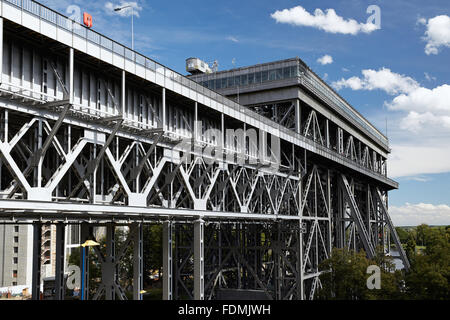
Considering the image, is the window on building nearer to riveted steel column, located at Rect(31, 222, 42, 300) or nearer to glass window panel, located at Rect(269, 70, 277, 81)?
glass window panel, located at Rect(269, 70, 277, 81)

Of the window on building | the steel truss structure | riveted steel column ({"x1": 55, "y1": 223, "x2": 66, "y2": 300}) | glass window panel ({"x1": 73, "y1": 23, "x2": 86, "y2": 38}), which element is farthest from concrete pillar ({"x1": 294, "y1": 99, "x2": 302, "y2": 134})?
glass window panel ({"x1": 73, "y1": 23, "x2": 86, "y2": 38})

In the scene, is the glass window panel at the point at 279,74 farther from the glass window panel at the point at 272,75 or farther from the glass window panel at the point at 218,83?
the glass window panel at the point at 218,83

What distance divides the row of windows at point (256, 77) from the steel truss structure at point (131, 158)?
3.19 meters

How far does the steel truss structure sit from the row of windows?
3.19 metres

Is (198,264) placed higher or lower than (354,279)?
higher

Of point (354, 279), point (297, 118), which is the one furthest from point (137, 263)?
point (297, 118)

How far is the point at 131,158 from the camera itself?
28.6 meters

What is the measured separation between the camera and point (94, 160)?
22031 millimetres

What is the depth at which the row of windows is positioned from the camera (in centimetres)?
5125

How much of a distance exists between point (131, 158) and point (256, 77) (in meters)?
28.2

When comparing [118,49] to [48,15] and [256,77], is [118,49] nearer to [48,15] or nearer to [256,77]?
[48,15]

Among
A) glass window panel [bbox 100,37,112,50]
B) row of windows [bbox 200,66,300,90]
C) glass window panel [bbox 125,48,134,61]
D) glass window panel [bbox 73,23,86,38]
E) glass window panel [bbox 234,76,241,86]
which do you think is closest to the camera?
glass window panel [bbox 73,23,86,38]

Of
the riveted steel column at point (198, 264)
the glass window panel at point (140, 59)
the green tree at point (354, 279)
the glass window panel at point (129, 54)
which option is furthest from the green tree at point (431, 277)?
the glass window panel at point (129, 54)

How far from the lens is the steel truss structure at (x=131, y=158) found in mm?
20000
